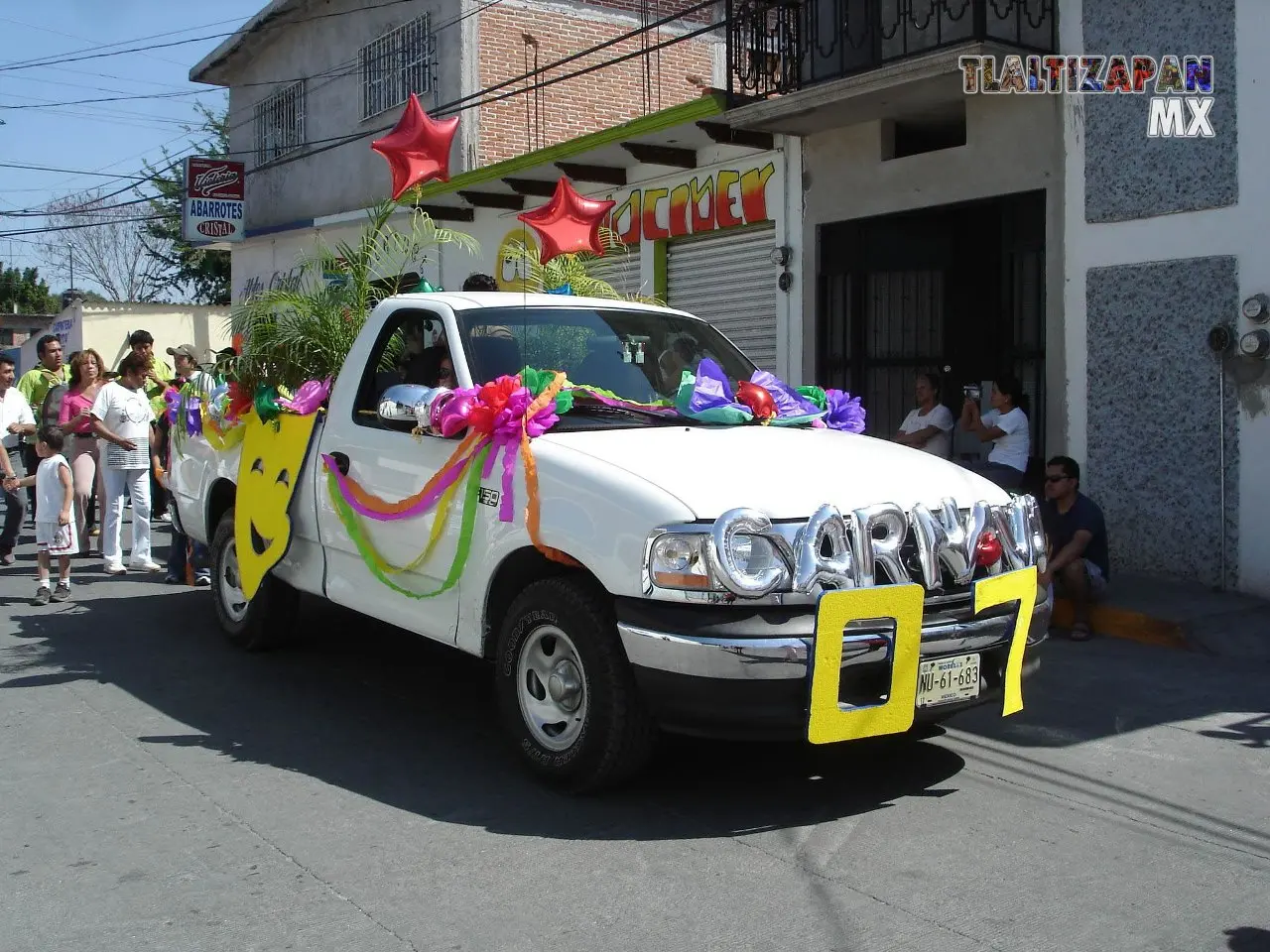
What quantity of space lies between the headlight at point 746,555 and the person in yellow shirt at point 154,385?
7592mm

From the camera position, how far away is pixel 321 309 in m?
7.41

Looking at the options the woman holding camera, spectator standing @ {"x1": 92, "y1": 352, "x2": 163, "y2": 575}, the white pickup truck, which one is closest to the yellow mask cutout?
the white pickup truck

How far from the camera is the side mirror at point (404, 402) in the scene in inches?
218

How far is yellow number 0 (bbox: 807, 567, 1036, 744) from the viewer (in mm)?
4332

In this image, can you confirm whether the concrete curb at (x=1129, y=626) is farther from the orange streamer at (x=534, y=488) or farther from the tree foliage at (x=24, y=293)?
the tree foliage at (x=24, y=293)

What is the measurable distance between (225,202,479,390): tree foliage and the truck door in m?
0.70

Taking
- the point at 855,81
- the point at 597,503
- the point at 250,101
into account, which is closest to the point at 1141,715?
the point at 597,503

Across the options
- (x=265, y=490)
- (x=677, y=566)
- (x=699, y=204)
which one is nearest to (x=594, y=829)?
Result: (x=677, y=566)

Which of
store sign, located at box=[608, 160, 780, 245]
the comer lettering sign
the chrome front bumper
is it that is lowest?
the chrome front bumper

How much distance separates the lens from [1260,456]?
9.08 m

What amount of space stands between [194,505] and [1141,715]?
5636mm

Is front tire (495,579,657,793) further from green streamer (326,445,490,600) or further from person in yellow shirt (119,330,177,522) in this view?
person in yellow shirt (119,330,177,522)

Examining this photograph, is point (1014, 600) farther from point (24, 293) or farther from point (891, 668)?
point (24, 293)

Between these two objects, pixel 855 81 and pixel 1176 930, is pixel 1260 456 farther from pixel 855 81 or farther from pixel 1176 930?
pixel 1176 930
